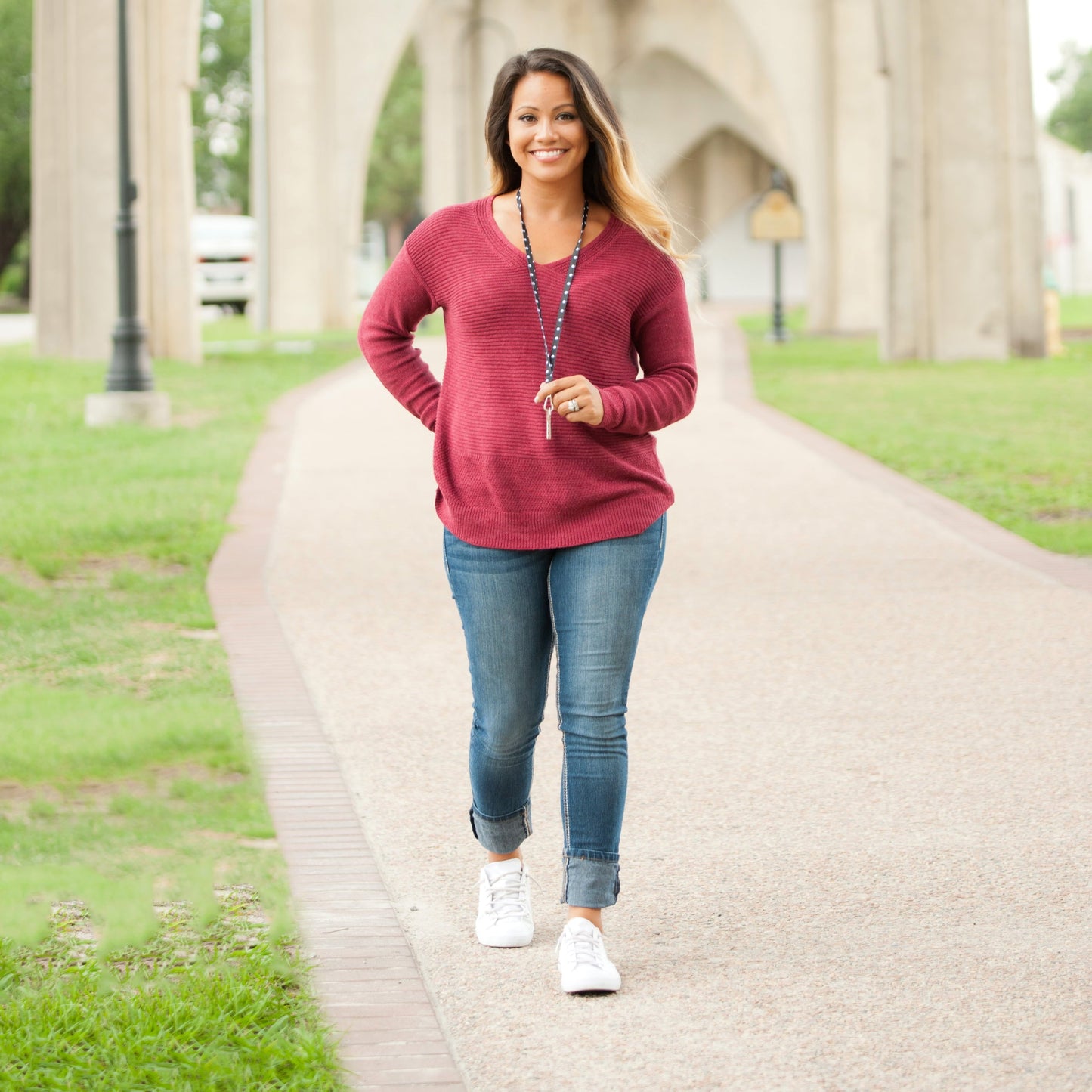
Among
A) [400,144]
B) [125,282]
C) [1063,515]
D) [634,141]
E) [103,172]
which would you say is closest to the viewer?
[1063,515]

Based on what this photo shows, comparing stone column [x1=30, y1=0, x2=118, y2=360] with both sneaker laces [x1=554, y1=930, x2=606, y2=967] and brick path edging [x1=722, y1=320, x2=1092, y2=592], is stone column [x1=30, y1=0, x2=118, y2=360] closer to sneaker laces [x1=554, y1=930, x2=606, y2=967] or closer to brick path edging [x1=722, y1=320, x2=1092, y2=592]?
brick path edging [x1=722, y1=320, x2=1092, y2=592]

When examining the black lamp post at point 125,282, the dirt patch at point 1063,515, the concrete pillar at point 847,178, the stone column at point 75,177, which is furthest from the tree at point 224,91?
the dirt patch at point 1063,515

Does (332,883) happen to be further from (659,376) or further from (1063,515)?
(1063,515)

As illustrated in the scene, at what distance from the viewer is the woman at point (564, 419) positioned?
368 centimetres

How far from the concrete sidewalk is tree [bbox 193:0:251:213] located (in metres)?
65.6

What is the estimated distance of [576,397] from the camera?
3557mm

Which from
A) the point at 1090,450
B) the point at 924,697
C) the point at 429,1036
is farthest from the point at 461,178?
the point at 429,1036

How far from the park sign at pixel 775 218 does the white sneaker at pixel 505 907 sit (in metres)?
28.2

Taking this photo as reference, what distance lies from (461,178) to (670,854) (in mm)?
40646

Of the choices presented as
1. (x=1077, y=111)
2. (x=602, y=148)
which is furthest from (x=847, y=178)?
(x=1077, y=111)

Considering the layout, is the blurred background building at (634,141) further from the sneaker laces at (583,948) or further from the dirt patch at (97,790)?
the dirt patch at (97,790)

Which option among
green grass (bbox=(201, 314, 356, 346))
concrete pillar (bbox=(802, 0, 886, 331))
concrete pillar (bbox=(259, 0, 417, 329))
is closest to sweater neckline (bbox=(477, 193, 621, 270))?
green grass (bbox=(201, 314, 356, 346))

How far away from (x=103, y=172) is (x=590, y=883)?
71.5ft

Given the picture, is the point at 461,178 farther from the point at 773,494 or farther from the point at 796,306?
the point at 773,494
